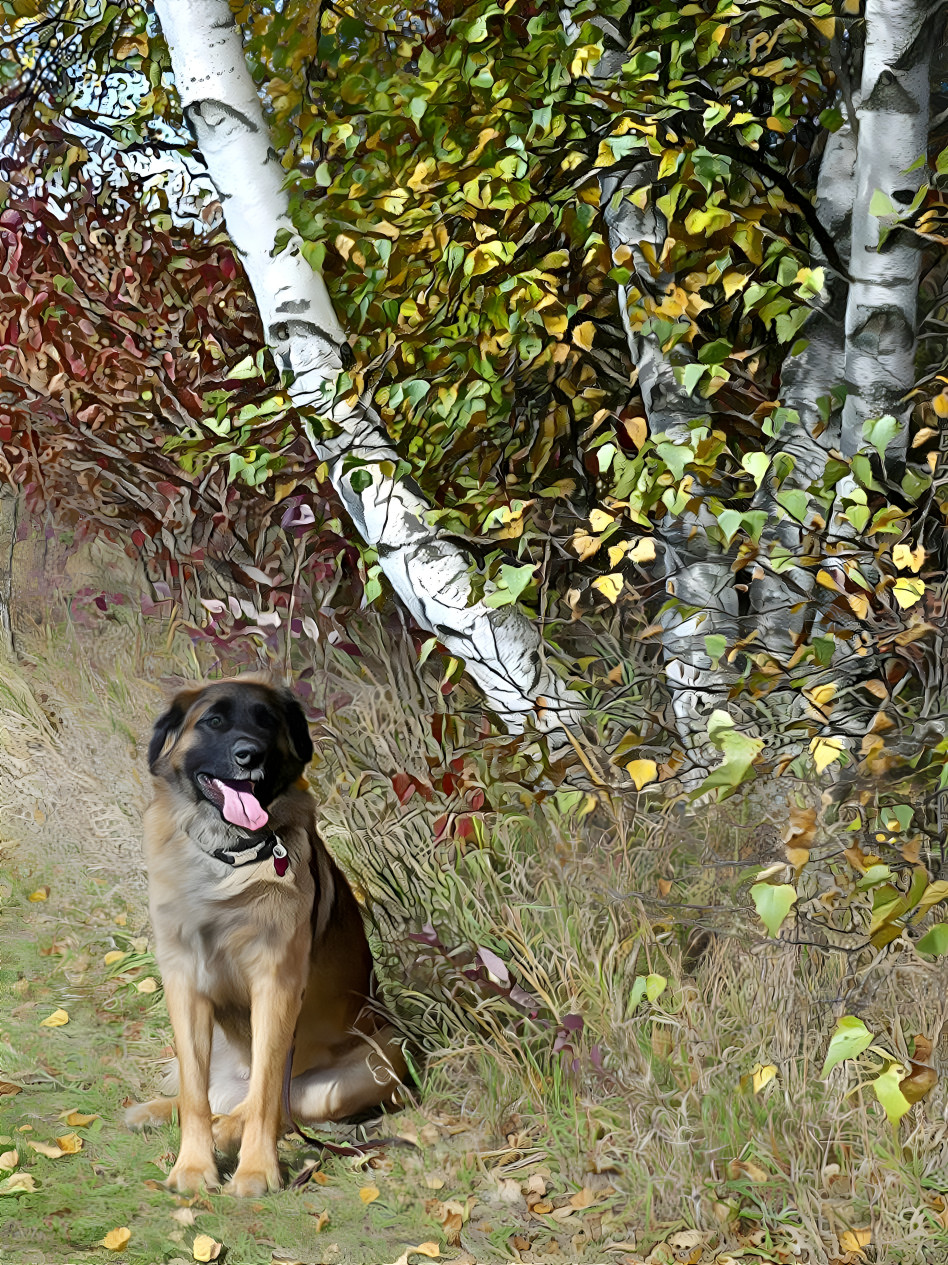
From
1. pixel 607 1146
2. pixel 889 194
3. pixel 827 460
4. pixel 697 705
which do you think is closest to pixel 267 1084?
pixel 607 1146

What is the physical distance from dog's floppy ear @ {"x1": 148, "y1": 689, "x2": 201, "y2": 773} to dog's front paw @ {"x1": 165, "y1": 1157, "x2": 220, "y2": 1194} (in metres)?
1.00

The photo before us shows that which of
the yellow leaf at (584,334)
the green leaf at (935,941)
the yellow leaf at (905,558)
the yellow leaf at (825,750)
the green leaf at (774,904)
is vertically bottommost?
the green leaf at (935,941)

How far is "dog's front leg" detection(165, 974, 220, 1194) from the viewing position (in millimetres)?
3045

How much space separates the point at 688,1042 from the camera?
3137 mm

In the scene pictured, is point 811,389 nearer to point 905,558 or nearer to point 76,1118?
point 905,558

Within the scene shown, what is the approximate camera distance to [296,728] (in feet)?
Answer: 10.6

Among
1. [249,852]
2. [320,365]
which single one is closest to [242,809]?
[249,852]

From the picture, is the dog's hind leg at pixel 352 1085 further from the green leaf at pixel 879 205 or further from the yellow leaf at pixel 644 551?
the green leaf at pixel 879 205

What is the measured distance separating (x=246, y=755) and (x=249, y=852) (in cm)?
26

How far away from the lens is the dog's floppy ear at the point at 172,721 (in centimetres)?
318

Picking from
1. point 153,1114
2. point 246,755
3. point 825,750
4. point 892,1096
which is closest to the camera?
point 892,1096

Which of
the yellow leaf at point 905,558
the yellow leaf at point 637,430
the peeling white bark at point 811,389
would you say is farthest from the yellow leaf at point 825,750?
the yellow leaf at point 637,430

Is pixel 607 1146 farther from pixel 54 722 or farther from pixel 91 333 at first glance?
pixel 91 333

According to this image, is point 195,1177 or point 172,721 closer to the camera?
point 195,1177
